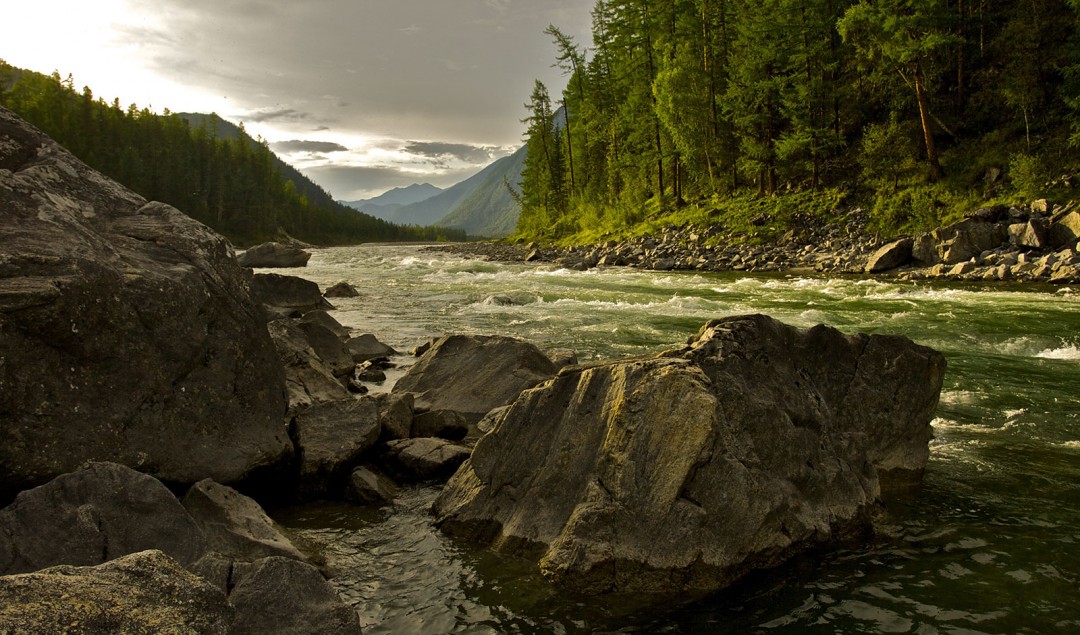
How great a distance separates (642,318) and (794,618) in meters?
17.0

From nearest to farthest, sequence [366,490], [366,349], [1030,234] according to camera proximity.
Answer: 1. [366,490]
2. [366,349]
3. [1030,234]

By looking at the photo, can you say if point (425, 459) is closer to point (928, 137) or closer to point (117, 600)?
point (117, 600)

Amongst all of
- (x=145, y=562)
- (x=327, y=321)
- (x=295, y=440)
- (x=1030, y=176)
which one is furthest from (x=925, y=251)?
(x=145, y=562)

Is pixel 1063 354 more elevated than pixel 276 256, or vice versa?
pixel 276 256

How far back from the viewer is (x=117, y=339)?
7.03m

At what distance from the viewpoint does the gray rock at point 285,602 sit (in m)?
4.41

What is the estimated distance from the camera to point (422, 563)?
6902 mm

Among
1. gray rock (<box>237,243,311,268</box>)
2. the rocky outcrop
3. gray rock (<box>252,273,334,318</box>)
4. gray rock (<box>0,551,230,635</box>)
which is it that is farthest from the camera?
gray rock (<box>237,243,311,268</box>)

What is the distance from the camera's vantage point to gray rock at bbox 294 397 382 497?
8.57m

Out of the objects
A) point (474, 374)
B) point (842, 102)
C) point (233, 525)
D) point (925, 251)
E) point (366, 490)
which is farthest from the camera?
point (842, 102)

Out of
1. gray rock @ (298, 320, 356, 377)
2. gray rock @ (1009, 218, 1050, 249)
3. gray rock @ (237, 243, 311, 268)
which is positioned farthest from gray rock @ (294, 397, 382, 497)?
gray rock @ (237, 243, 311, 268)

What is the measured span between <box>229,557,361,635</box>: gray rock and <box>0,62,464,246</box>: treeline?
359 ft

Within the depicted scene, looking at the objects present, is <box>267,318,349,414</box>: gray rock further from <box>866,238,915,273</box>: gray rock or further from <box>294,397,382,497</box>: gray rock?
<box>866,238,915,273</box>: gray rock

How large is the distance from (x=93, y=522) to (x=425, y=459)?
15.5 feet
